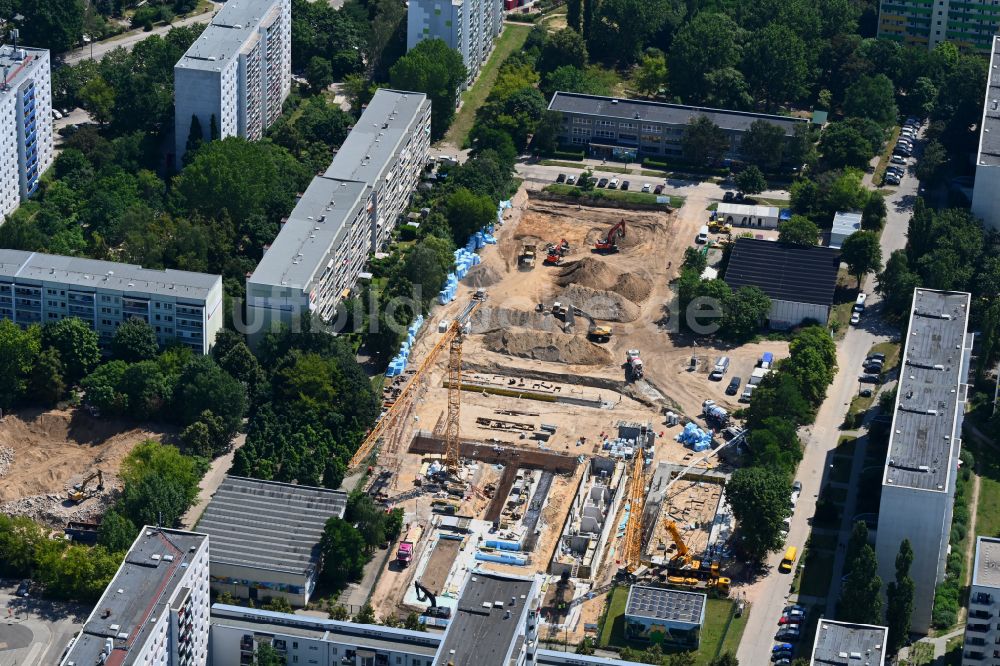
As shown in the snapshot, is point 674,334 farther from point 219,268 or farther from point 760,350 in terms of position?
point 219,268

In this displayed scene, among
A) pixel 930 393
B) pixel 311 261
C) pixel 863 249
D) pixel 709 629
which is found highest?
pixel 311 261

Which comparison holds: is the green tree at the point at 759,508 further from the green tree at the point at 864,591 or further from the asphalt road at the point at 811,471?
the green tree at the point at 864,591

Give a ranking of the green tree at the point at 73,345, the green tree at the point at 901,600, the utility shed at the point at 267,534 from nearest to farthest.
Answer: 1. the green tree at the point at 901,600
2. the utility shed at the point at 267,534
3. the green tree at the point at 73,345

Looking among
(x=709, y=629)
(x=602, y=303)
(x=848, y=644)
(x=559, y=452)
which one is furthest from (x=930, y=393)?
(x=602, y=303)

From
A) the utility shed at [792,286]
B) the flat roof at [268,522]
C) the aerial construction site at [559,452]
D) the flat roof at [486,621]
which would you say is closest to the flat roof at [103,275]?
the aerial construction site at [559,452]

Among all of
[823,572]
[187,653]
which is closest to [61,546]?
[187,653]

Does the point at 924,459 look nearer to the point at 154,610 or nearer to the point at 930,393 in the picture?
the point at 930,393

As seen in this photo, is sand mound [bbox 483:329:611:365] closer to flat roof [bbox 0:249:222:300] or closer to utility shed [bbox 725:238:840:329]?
utility shed [bbox 725:238:840:329]
